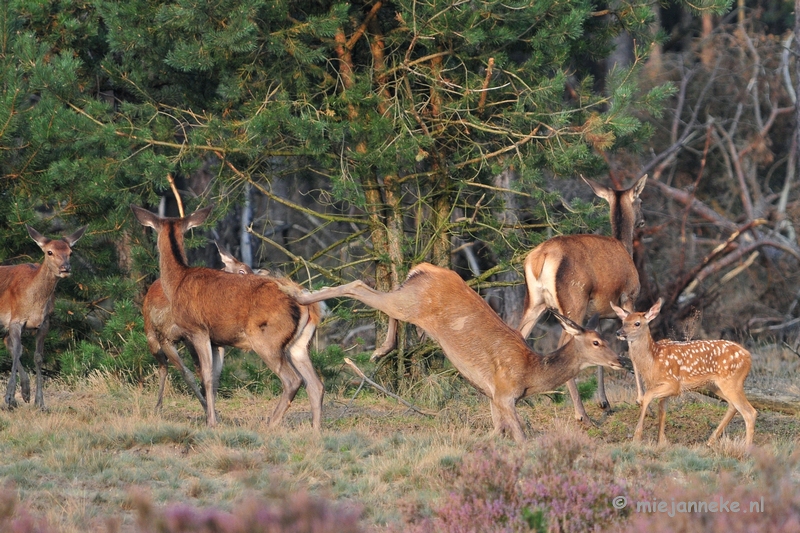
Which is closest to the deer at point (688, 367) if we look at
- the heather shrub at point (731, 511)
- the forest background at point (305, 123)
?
the forest background at point (305, 123)

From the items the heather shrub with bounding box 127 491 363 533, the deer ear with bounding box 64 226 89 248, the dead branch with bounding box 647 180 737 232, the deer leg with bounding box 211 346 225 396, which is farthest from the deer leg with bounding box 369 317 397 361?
the dead branch with bounding box 647 180 737 232

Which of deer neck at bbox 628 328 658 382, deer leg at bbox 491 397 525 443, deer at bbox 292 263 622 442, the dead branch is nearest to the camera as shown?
deer leg at bbox 491 397 525 443

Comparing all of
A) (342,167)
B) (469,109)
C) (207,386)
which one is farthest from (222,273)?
(469,109)

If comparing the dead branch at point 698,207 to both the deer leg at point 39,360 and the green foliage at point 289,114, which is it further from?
the deer leg at point 39,360

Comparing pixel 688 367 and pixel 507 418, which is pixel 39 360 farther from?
pixel 688 367

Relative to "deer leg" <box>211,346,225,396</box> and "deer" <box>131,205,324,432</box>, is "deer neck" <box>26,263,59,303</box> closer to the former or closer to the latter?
"deer" <box>131,205,324,432</box>

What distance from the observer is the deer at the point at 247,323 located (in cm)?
1023

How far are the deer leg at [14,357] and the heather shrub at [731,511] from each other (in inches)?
274

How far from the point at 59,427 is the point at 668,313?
39.9ft

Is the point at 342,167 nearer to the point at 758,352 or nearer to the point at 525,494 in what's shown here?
the point at 525,494

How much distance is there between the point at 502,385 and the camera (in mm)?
9500

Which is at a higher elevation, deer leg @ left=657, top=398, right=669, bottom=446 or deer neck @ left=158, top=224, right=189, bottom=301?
deer neck @ left=158, top=224, right=189, bottom=301

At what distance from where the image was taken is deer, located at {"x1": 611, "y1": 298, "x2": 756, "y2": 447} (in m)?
9.90

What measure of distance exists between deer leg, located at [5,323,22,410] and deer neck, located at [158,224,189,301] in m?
1.74
